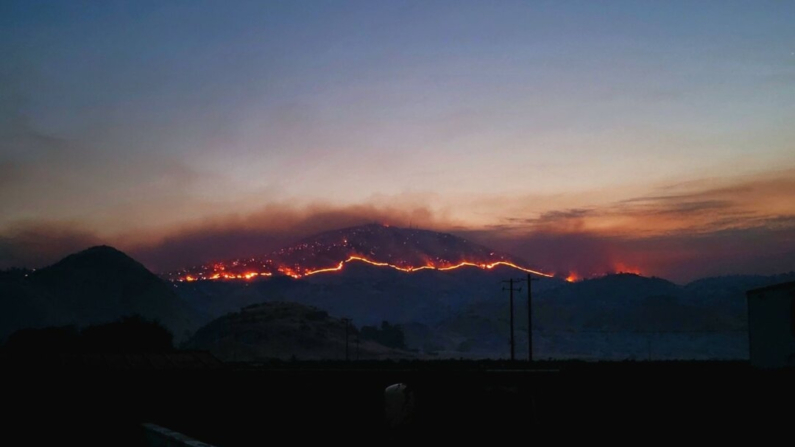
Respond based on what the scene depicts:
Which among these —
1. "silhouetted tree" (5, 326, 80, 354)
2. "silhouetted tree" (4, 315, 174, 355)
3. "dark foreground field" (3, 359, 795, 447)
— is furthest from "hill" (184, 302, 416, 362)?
"dark foreground field" (3, 359, 795, 447)

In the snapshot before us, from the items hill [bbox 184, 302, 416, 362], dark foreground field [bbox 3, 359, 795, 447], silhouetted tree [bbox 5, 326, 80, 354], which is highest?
dark foreground field [bbox 3, 359, 795, 447]

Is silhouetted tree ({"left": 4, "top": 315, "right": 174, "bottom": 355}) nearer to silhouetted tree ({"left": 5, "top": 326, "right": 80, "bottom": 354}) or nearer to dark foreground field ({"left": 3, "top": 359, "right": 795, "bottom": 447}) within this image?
silhouetted tree ({"left": 5, "top": 326, "right": 80, "bottom": 354})

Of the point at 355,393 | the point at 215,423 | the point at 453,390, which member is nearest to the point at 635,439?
the point at 453,390

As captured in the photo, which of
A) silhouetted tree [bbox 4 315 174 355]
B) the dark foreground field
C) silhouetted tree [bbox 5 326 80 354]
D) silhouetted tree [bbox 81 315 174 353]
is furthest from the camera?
silhouetted tree [bbox 5 326 80 354]

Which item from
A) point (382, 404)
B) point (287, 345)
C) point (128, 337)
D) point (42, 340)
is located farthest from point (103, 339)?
point (287, 345)

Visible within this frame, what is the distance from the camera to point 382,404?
17.4 metres

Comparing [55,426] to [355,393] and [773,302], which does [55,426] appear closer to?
[355,393]

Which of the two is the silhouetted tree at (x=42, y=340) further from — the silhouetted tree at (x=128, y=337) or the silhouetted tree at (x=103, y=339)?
the silhouetted tree at (x=128, y=337)

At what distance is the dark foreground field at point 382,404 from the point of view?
35.9 ft

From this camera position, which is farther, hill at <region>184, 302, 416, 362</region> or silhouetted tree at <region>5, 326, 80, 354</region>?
hill at <region>184, 302, 416, 362</region>

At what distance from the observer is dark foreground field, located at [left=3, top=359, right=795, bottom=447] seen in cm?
1094

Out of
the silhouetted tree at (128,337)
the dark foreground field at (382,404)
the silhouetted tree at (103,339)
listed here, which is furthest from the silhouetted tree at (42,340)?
the dark foreground field at (382,404)

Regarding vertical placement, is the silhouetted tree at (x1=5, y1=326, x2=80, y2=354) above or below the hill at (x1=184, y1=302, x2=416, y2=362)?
above

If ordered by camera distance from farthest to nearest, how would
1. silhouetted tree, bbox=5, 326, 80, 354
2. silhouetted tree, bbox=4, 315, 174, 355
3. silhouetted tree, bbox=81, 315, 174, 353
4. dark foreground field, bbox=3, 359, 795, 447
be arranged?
silhouetted tree, bbox=5, 326, 80, 354 < silhouetted tree, bbox=4, 315, 174, 355 < silhouetted tree, bbox=81, 315, 174, 353 < dark foreground field, bbox=3, 359, 795, 447
